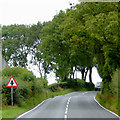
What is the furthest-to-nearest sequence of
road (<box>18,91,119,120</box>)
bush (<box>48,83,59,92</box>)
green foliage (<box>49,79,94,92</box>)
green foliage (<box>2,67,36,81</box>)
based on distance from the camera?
green foliage (<box>49,79,94,92</box>), bush (<box>48,83,59,92</box>), green foliage (<box>2,67,36,81</box>), road (<box>18,91,119,120</box>)

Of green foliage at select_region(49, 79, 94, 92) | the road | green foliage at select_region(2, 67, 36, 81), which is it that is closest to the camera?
the road

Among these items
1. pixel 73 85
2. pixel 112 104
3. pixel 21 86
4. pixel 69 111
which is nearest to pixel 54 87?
pixel 73 85

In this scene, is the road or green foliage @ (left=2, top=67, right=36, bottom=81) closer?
the road

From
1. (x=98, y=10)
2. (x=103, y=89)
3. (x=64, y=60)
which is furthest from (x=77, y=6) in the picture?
(x=64, y=60)

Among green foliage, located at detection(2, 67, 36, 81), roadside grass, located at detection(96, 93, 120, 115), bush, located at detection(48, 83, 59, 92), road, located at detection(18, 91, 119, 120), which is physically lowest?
road, located at detection(18, 91, 119, 120)

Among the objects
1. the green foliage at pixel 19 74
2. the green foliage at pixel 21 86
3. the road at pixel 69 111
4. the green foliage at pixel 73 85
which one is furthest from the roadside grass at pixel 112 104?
the green foliage at pixel 73 85

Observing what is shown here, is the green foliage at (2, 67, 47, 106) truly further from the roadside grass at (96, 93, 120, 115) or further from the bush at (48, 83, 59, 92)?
the bush at (48, 83, 59, 92)

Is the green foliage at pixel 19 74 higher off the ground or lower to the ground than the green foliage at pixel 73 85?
higher

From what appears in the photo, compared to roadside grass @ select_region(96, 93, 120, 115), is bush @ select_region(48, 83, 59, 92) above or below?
above

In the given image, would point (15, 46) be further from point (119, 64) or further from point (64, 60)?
point (119, 64)

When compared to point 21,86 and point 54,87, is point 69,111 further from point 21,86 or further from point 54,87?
point 54,87

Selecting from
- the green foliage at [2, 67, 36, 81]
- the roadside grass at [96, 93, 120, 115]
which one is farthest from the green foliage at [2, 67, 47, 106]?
the roadside grass at [96, 93, 120, 115]

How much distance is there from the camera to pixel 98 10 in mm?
27281

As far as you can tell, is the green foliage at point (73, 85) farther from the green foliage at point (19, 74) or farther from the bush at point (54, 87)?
the green foliage at point (19, 74)
